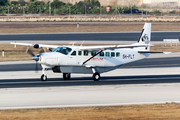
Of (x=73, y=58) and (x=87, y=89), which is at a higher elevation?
(x=73, y=58)

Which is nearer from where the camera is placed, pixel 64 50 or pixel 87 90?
pixel 87 90

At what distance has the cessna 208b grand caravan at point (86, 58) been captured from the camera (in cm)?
2497

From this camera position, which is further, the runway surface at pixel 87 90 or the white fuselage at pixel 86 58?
the white fuselage at pixel 86 58

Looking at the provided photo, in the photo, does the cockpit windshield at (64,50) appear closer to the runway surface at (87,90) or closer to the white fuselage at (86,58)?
the white fuselage at (86,58)

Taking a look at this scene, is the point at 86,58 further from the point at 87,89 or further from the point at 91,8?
the point at 91,8

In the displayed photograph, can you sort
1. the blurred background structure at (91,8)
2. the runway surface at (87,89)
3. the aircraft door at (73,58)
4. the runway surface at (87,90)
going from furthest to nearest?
the blurred background structure at (91,8) → the aircraft door at (73,58) → the runway surface at (87,89) → the runway surface at (87,90)

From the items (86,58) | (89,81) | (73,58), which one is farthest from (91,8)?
(89,81)

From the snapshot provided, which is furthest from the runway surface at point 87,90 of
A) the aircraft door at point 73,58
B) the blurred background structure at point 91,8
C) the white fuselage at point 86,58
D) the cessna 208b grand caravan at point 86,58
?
the blurred background structure at point 91,8

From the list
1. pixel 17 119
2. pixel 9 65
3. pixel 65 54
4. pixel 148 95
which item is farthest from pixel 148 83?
pixel 9 65

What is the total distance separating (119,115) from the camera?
15.4 metres

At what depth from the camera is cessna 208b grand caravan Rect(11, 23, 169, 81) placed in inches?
983

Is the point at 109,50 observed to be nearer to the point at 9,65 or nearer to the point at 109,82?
the point at 109,82

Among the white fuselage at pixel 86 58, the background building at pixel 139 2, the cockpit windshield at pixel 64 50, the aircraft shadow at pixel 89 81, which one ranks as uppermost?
the background building at pixel 139 2

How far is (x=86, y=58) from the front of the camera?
26359mm
